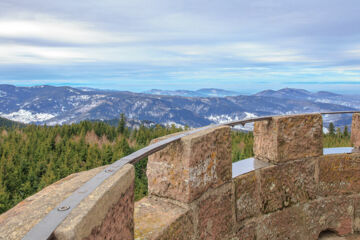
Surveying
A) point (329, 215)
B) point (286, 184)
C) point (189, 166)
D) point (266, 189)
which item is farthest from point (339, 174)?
point (189, 166)

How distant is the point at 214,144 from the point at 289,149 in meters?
1.33

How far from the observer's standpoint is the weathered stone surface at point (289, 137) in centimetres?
348

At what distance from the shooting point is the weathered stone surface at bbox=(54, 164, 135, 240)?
1120mm

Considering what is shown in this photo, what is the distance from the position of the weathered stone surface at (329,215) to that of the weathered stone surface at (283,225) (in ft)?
0.36

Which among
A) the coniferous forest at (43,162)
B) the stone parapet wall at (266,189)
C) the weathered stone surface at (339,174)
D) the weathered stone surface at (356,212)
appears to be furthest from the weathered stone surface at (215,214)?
the coniferous forest at (43,162)

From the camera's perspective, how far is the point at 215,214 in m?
2.73

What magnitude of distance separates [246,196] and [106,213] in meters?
2.09

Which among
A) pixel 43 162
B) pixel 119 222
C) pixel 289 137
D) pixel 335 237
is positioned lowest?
pixel 335 237

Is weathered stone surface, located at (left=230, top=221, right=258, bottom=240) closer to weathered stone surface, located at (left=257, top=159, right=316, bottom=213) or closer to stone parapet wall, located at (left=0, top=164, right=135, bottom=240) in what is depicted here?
weathered stone surface, located at (left=257, top=159, right=316, bottom=213)

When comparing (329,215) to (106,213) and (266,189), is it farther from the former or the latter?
(106,213)

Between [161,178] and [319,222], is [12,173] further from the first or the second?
[319,222]

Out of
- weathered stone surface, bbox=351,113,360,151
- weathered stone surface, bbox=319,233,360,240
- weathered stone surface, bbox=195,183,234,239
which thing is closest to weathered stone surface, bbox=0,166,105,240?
weathered stone surface, bbox=195,183,234,239

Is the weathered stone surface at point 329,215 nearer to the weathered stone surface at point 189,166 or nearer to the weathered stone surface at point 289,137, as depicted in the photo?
the weathered stone surface at point 289,137

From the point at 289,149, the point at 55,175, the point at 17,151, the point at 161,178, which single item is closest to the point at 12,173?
the point at 55,175
